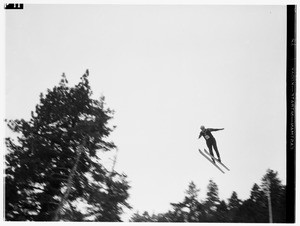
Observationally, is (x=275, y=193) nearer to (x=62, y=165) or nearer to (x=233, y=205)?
(x=233, y=205)

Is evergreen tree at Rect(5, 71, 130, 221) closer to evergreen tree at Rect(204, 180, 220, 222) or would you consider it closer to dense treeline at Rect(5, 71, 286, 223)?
dense treeline at Rect(5, 71, 286, 223)

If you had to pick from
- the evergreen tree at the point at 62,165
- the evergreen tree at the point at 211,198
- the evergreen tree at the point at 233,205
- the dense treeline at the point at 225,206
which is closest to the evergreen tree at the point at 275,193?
the dense treeline at the point at 225,206

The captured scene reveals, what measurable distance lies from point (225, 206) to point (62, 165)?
7425 millimetres

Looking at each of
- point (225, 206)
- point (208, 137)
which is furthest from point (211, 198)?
point (208, 137)

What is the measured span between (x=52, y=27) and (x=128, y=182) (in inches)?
290

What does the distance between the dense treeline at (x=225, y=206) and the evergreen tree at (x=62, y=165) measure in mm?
2244

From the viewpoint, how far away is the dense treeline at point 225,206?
28.8ft

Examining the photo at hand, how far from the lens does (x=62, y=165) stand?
7602mm

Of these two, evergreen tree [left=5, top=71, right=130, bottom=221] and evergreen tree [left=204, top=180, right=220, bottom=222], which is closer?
evergreen tree [left=5, top=71, right=130, bottom=221]

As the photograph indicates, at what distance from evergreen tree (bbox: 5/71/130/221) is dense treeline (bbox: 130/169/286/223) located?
224 centimetres

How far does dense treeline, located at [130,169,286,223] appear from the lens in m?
8.78

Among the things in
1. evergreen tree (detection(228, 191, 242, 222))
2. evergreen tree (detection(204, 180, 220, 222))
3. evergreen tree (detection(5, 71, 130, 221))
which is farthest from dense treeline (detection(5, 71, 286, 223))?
evergreen tree (detection(204, 180, 220, 222))

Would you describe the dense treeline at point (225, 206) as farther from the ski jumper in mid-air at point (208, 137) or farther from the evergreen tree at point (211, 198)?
the ski jumper in mid-air at point (208, 137)

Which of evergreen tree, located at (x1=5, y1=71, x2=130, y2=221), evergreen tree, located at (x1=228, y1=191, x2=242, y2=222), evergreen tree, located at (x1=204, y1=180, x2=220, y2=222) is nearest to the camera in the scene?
evergreen tree, located at (x1=5, y1=71, x2=130, y2=221)
